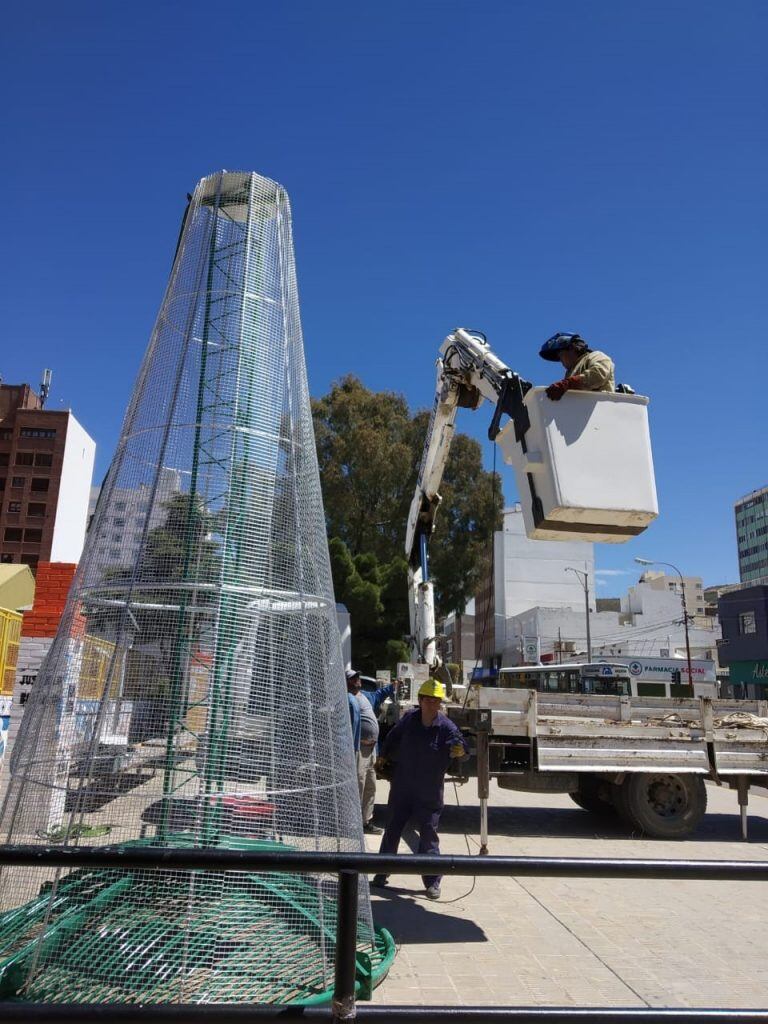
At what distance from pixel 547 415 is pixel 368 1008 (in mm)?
3443

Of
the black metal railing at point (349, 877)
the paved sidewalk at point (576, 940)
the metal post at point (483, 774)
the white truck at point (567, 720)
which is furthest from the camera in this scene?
the metal post at point (483, 774)

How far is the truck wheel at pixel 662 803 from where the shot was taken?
27.2ft

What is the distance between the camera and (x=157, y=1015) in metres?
1.64

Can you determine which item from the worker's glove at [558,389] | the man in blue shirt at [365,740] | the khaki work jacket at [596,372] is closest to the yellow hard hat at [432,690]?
the man in blue shirt at [365,740]

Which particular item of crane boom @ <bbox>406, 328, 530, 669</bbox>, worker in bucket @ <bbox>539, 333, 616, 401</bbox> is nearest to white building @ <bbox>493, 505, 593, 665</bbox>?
crane boom @ <bbox>406, 328, 530, 669</bbox>

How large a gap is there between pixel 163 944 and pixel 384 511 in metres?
24.7

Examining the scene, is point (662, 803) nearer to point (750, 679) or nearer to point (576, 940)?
point (576, 940)

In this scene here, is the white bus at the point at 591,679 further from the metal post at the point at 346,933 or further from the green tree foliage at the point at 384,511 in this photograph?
the metal post at the point at 346,933

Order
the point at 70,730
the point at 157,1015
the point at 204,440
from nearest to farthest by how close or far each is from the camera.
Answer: the point at 157,1015, the point at 70,730, the point at 204,440

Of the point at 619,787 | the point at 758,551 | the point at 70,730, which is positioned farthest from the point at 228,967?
the point at 758,551

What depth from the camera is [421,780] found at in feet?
17.8

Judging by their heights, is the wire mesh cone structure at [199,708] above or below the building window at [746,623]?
below

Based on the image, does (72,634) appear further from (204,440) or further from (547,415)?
(547,415)

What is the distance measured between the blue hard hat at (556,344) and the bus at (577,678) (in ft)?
58.8
